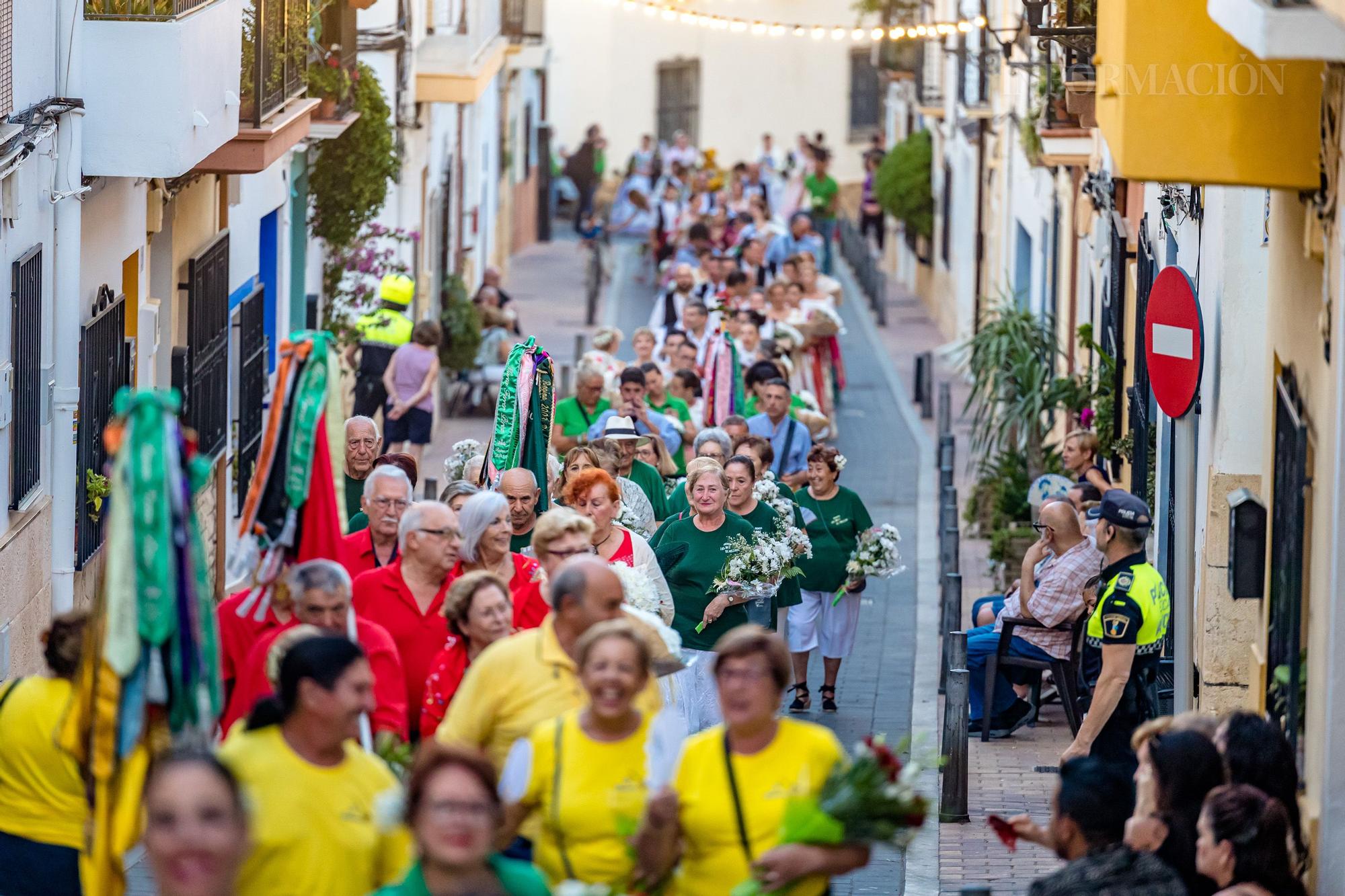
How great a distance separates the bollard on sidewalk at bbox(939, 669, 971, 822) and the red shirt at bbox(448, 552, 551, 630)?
9.48 feet

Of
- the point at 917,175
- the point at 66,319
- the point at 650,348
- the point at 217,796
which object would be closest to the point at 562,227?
the point at 917,175

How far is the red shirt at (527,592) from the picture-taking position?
8242mm

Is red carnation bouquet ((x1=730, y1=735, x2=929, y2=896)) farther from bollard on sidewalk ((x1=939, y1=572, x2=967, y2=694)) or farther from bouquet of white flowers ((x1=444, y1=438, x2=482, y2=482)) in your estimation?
bouquet of white flowers ((x1=444, y1=438, x2=482, y2=482))

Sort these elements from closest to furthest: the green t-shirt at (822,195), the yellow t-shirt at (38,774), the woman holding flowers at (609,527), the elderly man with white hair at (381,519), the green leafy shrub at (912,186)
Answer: the yellow t-shirt at (38,774) < the elderly man with white hair at (381,519) < the woman holding flowers at (609,527) < the green leafy shrub at (912,186) < the green t-shirt at (822,195)

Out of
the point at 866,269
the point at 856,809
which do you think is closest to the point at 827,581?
the point at 856,809

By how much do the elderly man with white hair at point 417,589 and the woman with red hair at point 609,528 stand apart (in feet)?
5.53

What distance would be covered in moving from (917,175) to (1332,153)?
1112 inches

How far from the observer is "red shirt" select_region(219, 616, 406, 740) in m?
7.08

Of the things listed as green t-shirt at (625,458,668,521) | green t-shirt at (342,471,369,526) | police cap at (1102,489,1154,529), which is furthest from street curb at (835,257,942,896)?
green t-shirt at (342,471,369,526)

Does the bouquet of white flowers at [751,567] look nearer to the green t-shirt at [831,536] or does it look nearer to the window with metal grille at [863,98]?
the green t-shirt at [831,536]

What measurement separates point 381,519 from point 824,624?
16.1 ft

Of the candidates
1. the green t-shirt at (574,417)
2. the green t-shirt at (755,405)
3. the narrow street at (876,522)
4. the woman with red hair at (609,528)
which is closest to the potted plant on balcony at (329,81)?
the green t-shirt at (574,417)

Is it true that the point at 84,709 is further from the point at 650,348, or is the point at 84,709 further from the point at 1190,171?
the point at 650,348

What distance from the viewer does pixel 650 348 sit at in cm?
1895
